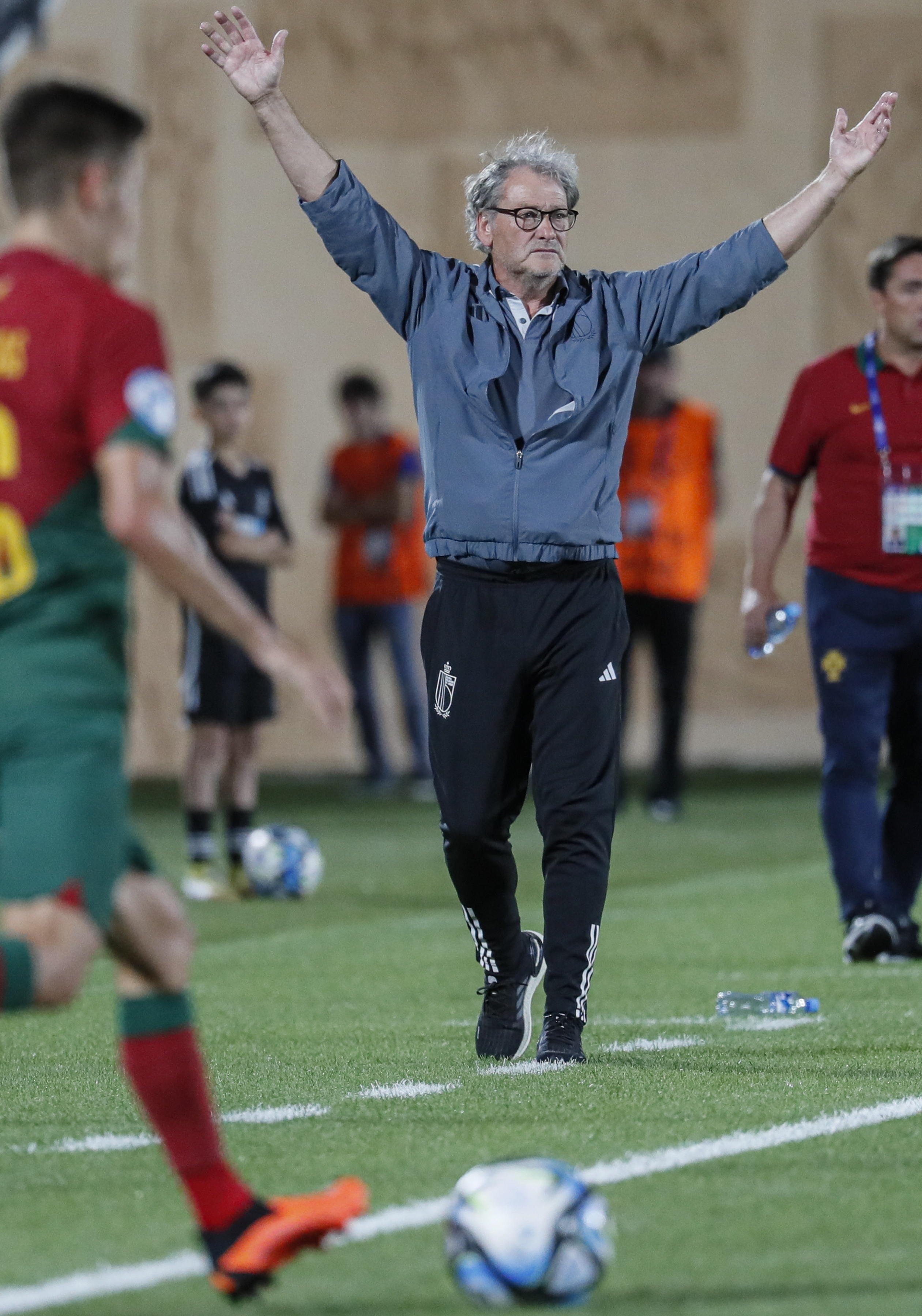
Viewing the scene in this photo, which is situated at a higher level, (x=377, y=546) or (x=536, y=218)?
(x=536, y=218)

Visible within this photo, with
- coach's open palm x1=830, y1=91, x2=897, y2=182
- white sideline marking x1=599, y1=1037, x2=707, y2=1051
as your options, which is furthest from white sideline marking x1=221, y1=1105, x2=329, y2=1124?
coach's open palm x1=830, y1=91, x2=897, y2=182

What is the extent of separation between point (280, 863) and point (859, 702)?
3.18 m

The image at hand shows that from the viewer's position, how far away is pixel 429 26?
17328mm

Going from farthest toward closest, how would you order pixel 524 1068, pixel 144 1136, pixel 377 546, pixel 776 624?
1. pixel 377 546
2. pixel 776 624
3. pixel 524 1068
4. pixel 144 1136

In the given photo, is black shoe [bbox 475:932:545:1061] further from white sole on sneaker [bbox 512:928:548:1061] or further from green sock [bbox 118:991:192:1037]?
green sock [bbox 118:991:192:1037]

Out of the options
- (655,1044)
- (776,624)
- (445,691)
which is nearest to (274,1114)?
(445,691)

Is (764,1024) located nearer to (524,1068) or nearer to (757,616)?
(524,1068)

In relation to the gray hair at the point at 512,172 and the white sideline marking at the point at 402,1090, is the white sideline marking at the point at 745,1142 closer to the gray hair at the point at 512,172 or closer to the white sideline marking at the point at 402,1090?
the white sideline marking at the point at 402,1090

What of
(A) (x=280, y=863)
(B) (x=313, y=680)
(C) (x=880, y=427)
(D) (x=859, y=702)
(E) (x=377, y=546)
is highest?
(C) (x=880, y=427)

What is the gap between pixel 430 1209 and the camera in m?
3.79

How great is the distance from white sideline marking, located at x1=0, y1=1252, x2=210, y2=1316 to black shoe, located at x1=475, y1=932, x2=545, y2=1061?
78.1 inches

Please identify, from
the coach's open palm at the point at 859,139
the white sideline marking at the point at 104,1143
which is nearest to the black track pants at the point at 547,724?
the coach's open palm at the point at 859,139

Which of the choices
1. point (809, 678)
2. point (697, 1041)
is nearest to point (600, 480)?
point (697, 1041)

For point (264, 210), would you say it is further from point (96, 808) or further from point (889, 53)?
point (96, 808)
